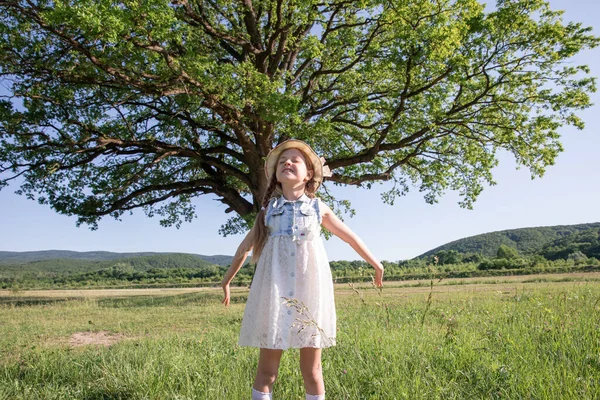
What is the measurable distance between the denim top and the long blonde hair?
0.30 ft

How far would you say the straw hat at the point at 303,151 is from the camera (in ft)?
12.7

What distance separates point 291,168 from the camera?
373cm

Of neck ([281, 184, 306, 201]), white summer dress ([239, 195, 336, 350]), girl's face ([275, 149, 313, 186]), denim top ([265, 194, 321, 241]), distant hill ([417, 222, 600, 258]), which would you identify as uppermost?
distant hill ([417, 222, 600, 258])

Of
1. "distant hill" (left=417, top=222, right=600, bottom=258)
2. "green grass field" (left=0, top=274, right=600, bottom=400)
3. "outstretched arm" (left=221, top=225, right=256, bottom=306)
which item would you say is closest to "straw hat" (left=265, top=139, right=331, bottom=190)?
"outstretched arm" (left=221, top=225, right=256, bottom=306)

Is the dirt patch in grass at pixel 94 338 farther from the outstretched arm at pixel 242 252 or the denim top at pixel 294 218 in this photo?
the denim top at pixel 294 218

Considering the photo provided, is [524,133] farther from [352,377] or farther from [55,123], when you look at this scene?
[55,123]

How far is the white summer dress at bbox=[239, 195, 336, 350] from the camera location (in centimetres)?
322

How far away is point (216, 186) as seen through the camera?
Result: 1895 cm

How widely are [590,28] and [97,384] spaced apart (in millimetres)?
17539

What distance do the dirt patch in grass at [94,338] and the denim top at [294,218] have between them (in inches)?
226

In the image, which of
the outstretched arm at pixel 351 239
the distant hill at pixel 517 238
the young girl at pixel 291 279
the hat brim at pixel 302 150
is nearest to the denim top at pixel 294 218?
the young girl at pixel 291 279

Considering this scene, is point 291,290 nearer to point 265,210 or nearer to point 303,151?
point 265,210

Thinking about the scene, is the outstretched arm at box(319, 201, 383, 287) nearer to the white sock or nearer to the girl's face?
the girl's face

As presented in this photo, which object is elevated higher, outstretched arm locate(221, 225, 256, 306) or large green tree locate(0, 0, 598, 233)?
large green tree locate(0, 0, 598, 233)
